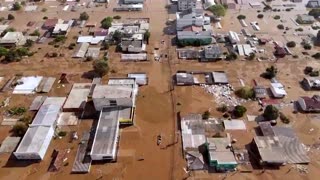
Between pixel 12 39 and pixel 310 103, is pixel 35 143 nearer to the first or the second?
pixel 12 39

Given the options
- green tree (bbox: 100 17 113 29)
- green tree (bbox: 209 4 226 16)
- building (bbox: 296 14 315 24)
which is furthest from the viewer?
green tree (bbox: 209 4 226 16)

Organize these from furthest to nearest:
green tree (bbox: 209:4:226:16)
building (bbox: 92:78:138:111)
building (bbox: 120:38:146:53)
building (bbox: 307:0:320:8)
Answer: building (bbox: 307:0:320:8)
green tree (bbox: 209:4:226:16)
building (bbox: 120:38:146:53)
building (bbox: 92:78:138:111)

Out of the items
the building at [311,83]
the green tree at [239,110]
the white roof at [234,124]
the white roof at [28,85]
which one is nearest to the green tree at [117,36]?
the white roof at [28,85]

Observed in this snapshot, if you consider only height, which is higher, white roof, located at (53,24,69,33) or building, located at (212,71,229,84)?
white roof, located at (53,24,69,33)

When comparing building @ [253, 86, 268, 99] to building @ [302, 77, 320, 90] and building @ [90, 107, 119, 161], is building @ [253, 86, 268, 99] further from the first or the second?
building @ [90, 107, 119, 161]

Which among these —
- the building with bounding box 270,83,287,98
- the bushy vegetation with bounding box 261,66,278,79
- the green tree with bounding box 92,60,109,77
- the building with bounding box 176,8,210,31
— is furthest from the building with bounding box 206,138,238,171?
the building with bounding box 176,8,210,31

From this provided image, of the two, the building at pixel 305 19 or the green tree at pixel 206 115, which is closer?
the green tree at pixel 206 115

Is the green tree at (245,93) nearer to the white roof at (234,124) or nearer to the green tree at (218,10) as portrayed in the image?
the white roof at (234,124)
